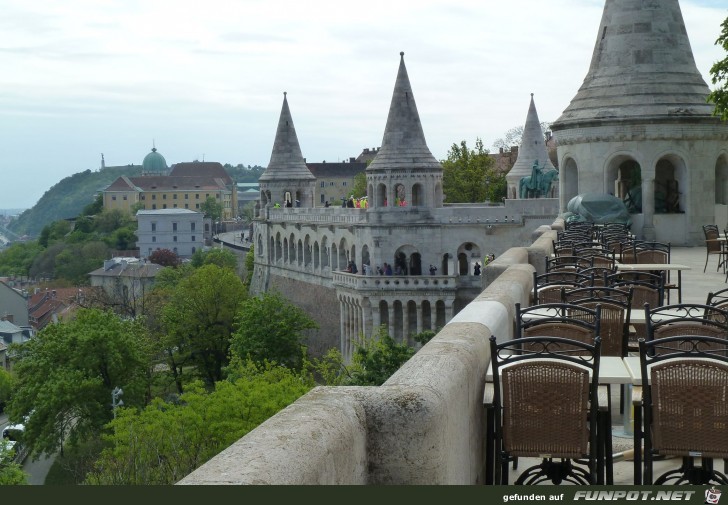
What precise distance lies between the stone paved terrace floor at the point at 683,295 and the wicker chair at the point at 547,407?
718 millimetres

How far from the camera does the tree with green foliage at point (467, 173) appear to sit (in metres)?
69.4

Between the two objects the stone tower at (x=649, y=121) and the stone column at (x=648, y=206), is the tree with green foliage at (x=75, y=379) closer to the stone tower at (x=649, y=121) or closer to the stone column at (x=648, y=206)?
the stone tower at (x=649, y=121)

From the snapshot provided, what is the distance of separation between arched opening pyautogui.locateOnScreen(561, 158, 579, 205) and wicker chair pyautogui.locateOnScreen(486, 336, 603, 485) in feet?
63.3

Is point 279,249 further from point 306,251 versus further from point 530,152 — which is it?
point 530,152

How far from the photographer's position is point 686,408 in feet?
17.7

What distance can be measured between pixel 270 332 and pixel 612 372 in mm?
46868

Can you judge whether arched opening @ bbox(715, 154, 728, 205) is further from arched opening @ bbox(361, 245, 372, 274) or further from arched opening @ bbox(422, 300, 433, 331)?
arched opening @ bbox(361, 245, 372, 274)

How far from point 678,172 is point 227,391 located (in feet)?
43.7

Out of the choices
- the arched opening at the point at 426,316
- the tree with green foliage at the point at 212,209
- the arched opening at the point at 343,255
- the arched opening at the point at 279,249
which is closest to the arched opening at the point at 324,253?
the arched opening at the point at 343,255

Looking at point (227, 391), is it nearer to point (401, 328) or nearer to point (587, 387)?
point (401, 328)

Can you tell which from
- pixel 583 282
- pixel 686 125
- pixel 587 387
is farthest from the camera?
pixel 686 125

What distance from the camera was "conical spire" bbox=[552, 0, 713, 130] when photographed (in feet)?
73.9

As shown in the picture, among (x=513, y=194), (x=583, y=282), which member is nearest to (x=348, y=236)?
(x=513, y=194)

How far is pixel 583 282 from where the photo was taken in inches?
380
